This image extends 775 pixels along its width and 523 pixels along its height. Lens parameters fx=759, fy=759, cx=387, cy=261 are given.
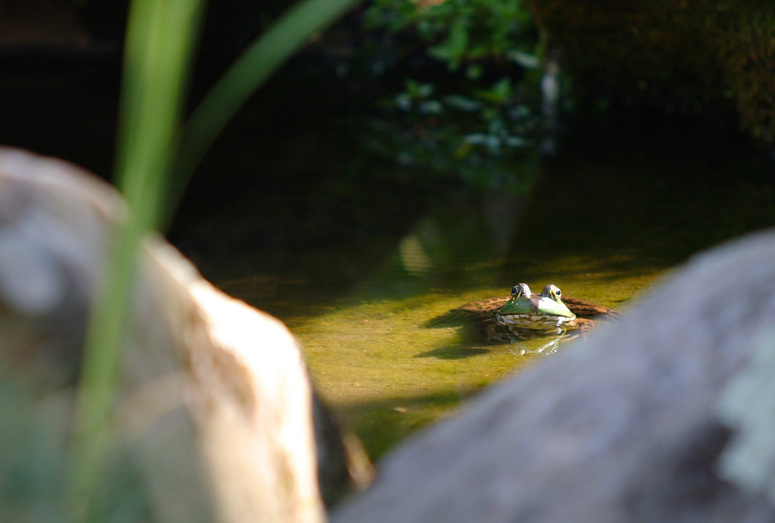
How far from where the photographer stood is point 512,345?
8.98 feet

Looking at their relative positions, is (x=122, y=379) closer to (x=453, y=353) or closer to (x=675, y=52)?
(x=453, y=353)

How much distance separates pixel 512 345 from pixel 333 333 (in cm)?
65

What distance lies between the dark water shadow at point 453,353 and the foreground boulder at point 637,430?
148 centimetres

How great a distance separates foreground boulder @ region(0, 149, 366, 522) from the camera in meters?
0.95

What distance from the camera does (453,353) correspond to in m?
2.56

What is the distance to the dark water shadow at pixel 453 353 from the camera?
251 cm

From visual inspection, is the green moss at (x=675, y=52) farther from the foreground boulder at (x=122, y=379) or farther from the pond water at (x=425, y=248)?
the foreground boulder at (x=122, y=379)

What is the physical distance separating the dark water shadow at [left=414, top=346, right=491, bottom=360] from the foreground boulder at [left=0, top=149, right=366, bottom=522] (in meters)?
1.34

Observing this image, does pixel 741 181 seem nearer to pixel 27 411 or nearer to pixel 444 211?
pixel 444 211

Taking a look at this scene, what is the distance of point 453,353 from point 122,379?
1633 mm

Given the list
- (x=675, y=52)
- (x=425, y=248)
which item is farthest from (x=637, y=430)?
(x=675, y=52)

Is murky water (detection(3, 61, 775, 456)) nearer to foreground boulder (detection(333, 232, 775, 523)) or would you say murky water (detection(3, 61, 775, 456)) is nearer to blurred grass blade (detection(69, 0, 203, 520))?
foreground boulder (detection(333, 232, 775, 523))

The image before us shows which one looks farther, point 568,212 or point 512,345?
point 568,212

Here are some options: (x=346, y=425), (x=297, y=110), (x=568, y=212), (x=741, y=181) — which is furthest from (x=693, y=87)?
(x=346, y=425)
